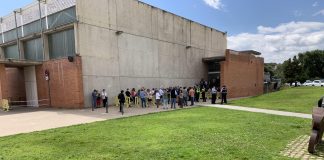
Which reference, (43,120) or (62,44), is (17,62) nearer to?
(62,44)

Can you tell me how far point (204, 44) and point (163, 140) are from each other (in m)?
28.9

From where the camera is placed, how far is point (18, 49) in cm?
2616

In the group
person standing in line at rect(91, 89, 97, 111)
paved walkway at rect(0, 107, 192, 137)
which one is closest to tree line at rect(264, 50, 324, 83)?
person standing in line at rect(91, 89, 97, 111)

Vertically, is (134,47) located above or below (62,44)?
below

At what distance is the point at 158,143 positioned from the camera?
7785mm

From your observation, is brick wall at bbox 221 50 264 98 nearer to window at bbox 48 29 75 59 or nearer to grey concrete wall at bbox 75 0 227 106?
grey concrete wall at bbox 75 0 227 106

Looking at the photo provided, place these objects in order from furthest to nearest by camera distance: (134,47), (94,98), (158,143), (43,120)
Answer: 1. (134,47)
2. (94,98)
3. (43,120)
4. (158,143)

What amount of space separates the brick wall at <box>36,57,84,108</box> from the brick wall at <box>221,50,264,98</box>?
1552 cm

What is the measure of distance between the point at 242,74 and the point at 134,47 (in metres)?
14.6

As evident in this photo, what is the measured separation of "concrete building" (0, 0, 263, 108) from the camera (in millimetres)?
20609

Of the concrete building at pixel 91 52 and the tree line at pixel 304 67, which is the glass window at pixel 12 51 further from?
the tree line at pixel 304 67

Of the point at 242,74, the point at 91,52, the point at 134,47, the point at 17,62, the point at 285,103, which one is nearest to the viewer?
the point at 91,52

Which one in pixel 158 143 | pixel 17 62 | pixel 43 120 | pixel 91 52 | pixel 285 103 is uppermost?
pixel 91 52

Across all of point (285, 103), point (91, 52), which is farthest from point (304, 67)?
point (91, 52)
